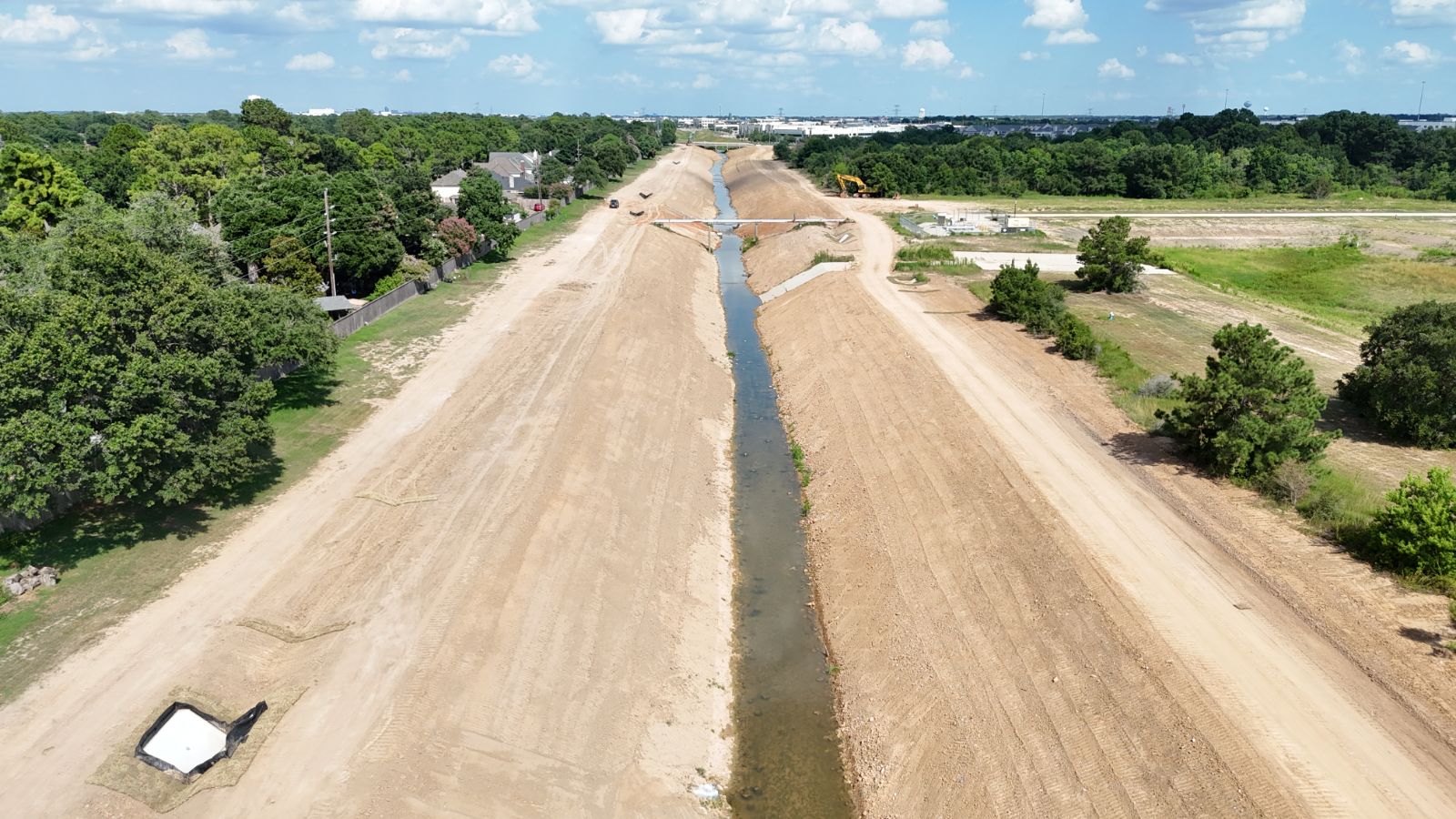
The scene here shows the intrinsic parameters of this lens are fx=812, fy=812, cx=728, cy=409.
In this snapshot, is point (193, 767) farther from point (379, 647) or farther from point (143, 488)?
point (143, 488)

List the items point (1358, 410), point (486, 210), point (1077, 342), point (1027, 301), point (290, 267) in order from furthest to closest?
1. point (486, 210)
2. point (1027, 301)
3. point (290, 267)
4. point (1077, 342)
5. point (1358, 410)

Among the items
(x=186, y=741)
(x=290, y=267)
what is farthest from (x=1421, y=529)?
(x=290, y=267)

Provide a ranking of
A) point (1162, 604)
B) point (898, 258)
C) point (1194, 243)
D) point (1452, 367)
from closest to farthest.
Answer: point (1162, 604)
point (1452, 367)
point (898, 258)
point (1194, 243)

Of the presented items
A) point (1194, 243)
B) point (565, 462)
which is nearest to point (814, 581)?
point (565, 462)

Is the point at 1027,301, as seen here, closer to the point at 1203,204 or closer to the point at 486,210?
the point at 486,210

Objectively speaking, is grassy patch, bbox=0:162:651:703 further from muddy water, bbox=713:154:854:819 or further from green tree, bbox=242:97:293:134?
green tree, bbox=242:97:293:134

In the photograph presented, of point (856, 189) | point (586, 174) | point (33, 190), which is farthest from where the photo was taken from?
point (856, 189)

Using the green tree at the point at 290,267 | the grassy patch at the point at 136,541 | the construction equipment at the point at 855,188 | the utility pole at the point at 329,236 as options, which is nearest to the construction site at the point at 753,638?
the grassy patch at the point at 136,541
